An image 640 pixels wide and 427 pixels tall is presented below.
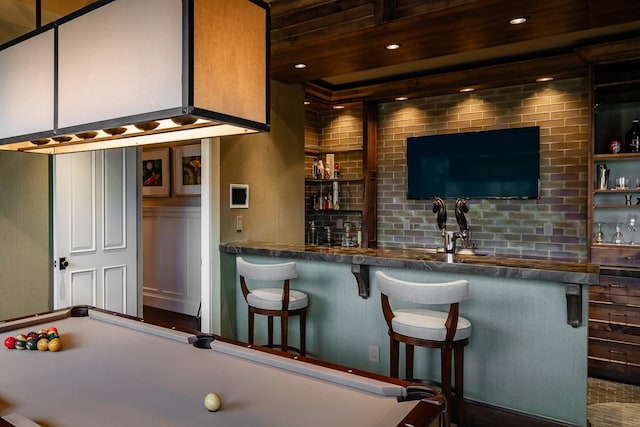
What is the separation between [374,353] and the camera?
3188mm

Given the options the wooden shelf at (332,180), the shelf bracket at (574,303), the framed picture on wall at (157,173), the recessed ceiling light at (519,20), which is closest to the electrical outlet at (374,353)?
the shelf bracket at (574,303)

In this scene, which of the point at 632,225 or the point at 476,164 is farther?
the point at 476,164

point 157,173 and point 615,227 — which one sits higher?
point 157,173

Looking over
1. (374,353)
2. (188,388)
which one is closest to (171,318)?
(374,353)

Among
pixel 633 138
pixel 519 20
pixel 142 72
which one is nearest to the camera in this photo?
pixel 142 72

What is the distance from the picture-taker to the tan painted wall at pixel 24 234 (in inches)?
127

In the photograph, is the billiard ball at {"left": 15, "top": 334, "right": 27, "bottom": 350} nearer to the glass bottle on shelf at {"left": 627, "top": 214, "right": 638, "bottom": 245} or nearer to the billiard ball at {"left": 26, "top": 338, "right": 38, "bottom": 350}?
the billiard ball at {"left": 26, "top": 338, "right": 38, "bottom": 350}

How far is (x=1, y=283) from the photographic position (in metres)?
3.20

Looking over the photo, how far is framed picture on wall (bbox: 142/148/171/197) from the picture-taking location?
18.5ft

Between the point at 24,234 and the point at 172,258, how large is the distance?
2.40 meters

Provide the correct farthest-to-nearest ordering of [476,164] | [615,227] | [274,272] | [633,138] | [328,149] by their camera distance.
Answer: [328,149] < [476,164] < [615,227] < [633,138] < [274,272]

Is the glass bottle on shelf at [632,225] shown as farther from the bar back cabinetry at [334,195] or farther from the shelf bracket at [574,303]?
the bar back cabinetry at [334,195]

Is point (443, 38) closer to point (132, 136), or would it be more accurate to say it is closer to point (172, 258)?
point (132, 136)

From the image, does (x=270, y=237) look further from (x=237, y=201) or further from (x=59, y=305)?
(x=59, y=305)
